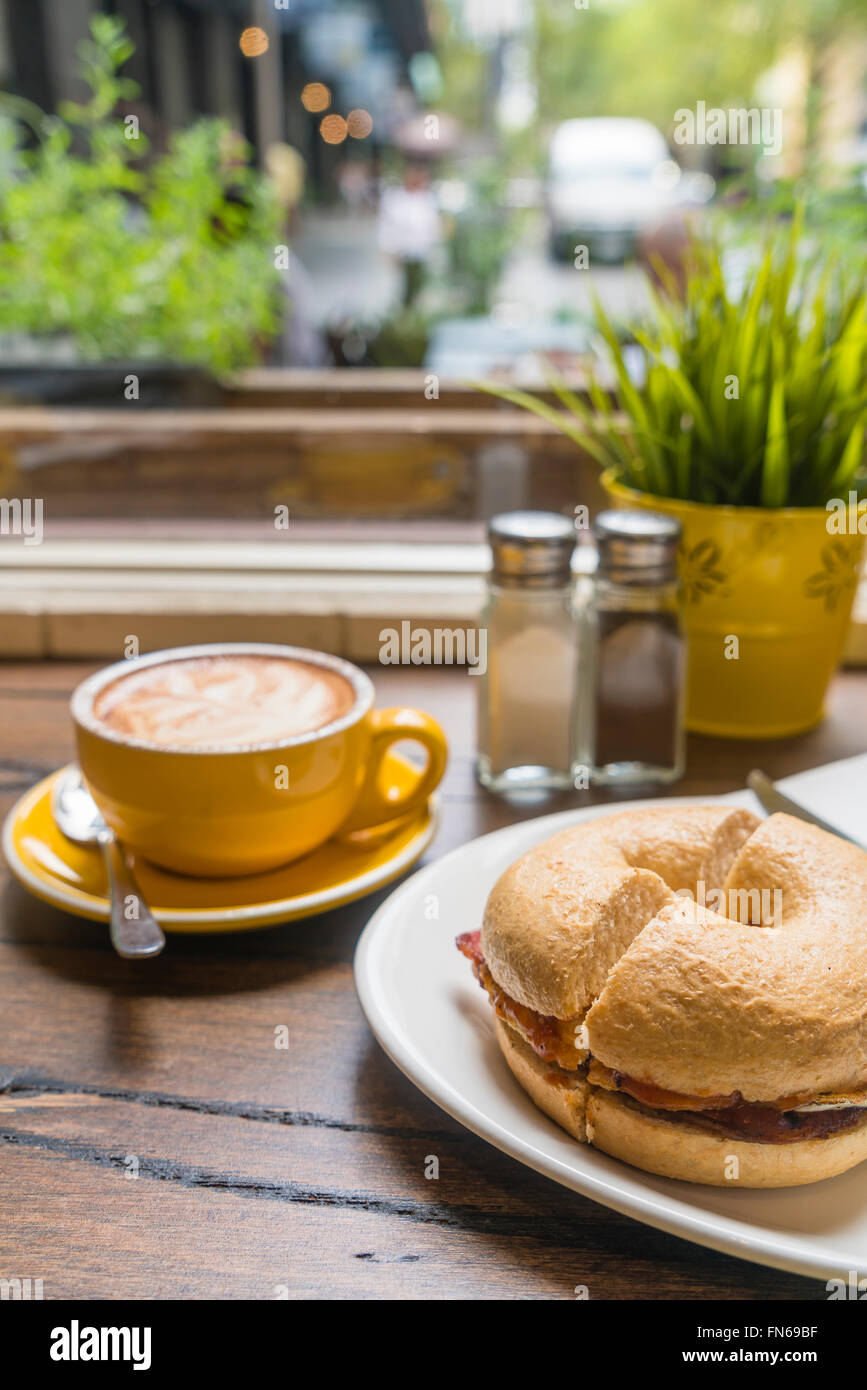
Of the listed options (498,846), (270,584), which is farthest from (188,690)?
(270,584)

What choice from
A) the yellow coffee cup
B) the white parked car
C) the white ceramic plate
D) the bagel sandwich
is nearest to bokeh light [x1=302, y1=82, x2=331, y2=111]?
the white parked car

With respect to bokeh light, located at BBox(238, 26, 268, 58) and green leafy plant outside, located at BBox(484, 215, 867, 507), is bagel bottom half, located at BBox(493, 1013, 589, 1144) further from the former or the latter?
bokeh light, located at BBox(238, 26, 268, 58)

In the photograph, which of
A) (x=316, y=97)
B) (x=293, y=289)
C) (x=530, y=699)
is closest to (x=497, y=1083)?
(x=530, y=699)

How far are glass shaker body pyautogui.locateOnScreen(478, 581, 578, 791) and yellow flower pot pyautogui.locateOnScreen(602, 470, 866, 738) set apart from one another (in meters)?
0.13

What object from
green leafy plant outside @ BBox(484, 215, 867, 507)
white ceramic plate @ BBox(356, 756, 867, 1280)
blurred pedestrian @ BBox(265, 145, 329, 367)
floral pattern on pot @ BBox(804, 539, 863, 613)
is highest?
blurred pedestrian @ BBox(265, 145, 329, 367)

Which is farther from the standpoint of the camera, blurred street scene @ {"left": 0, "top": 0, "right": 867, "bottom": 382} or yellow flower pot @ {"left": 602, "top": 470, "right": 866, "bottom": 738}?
blurred street scene @ {"left": 0, "top": 0, "right": 867, "bottom": 382}

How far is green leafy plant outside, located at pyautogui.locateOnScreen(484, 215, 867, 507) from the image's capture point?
0.90 m

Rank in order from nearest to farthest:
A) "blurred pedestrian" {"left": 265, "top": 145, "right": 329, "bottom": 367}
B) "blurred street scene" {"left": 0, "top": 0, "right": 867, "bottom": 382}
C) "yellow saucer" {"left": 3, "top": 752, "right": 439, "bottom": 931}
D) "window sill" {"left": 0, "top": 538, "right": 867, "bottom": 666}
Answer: "yellow saucer" {"left": 3, "top": 752, "right": 439, "bottom": 931}, "window sill" {"left": 0, "top": 538, "right": 867, "bottom": 666}, "blurred street scene" {"left": 0, "top": 0, "right": 867, "bottom": 382}, "blurred pedestrian" {"left": 265, "top": 145, "right": 329, "bottom": 367}

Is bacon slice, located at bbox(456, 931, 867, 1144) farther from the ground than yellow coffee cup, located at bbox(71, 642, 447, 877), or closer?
closer

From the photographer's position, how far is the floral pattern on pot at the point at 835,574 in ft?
2.91

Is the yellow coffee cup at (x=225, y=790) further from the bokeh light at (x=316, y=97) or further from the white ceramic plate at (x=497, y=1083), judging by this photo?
the bokeh light at (x=316, y=97)

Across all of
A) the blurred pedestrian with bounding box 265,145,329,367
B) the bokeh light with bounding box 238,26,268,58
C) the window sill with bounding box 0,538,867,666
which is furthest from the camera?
the blurred pedestrian with bounding box 265,145,329,367

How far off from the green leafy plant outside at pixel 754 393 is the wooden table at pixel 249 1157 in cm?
47

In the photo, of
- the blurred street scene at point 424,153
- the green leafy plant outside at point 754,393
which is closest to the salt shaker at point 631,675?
the green leafy plant outside at point 754,393
